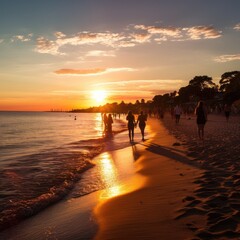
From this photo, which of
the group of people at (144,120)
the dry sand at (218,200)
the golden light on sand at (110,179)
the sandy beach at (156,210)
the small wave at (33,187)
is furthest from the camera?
the group of people at (144,120)

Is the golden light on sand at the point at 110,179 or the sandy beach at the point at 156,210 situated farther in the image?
the golden light on sand at the point at 110,179

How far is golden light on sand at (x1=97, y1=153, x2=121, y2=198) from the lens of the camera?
7.58m

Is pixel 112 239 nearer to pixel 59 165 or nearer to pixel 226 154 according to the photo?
pixel 226 154

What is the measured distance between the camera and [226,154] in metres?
10.1

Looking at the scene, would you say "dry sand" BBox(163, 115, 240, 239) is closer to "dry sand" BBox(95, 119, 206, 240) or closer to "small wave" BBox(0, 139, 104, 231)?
"dry sand" BBox(95, 119, 206, 240)

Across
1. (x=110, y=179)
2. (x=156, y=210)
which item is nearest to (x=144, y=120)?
(x=110, y=179)

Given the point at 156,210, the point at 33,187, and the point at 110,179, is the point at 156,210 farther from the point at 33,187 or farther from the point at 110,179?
the point at 33,187

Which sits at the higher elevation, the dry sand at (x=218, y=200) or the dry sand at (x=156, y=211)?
the dry sand at (x=218, y=200)

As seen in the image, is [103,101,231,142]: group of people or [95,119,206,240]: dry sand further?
[103,101,231,142]: group of people

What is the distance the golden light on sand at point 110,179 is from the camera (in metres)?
7.58

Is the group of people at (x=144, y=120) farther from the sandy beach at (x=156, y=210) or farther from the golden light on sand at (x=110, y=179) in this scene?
the sandy beach at (x=156, y=210)

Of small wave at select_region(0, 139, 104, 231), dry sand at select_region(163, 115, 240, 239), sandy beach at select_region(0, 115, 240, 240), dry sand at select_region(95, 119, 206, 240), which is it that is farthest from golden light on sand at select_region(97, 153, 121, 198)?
dry sand at select_region(163, 115, 240, 239)

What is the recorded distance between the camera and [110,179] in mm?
9352

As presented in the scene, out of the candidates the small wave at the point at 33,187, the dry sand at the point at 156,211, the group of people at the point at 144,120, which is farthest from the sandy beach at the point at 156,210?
the group of people at the point at 144,120
